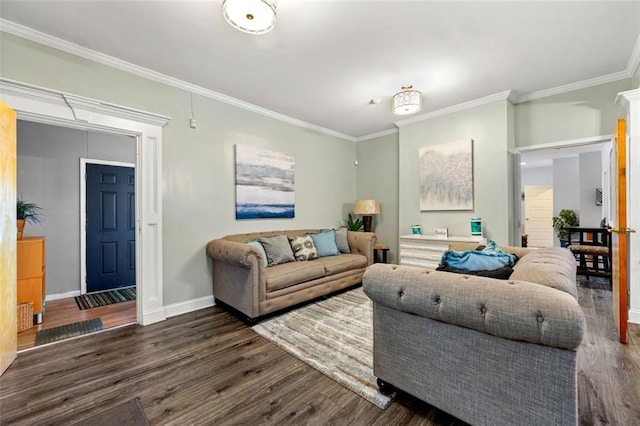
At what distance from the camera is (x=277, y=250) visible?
3461 mm

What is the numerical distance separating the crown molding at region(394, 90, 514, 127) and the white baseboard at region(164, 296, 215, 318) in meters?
3.98

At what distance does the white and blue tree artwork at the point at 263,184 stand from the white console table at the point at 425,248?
1.87m

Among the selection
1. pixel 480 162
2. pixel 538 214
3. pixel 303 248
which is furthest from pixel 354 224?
pixel 538 214

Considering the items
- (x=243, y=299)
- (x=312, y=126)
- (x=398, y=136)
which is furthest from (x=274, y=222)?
(x=398, y=136)

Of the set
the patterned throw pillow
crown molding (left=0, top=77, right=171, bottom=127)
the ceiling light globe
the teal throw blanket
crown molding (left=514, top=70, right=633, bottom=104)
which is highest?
crown molding (left=514, top=70, right=633, bottom=104)

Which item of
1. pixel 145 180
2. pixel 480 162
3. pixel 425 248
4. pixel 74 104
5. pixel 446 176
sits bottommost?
pixel 425 248

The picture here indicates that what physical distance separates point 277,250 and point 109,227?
289 cm

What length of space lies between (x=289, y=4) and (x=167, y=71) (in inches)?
68.1

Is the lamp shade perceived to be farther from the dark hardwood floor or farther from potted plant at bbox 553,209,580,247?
potted plant at bbox 553,209,580,247

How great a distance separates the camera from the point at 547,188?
336 inches

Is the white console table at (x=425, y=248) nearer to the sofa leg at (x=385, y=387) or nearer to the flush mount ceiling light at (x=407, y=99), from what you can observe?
the flush mount ceiling light at (x=407, y=99)

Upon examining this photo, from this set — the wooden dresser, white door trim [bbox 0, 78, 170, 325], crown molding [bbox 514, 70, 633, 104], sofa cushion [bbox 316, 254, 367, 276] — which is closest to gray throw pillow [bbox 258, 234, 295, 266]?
sofa cushion [bbox 316, 254, 367, 276]

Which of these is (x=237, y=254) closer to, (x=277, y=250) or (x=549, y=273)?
(x=277, y=250)

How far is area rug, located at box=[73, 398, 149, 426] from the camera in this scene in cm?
155
